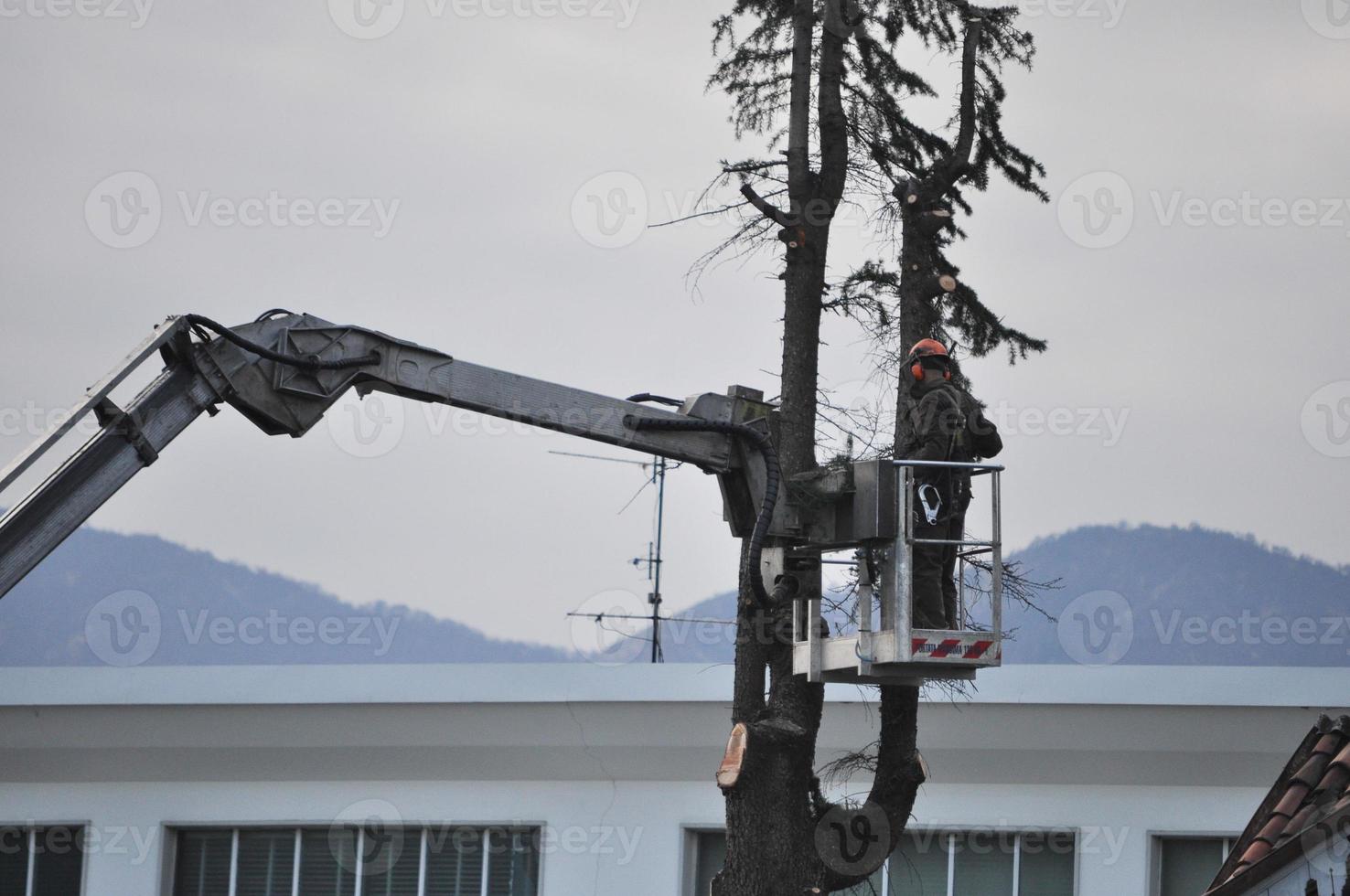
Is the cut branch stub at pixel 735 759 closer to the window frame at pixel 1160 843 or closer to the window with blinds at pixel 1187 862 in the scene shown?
the window frame at pixel 1160 843

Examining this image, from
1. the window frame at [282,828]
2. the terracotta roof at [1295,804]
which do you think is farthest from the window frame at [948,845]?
the terracotta roof at [1295,804]

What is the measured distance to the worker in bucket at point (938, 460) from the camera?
10781 mm

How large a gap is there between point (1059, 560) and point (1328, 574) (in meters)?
9.09

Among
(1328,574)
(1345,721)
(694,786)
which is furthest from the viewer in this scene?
(1328,574)

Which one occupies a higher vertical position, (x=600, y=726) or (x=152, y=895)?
(x=600, y=726)

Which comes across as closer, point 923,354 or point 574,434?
point 574,434

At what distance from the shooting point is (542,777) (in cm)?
2081

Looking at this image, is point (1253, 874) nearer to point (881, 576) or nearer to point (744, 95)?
point (881, 576)

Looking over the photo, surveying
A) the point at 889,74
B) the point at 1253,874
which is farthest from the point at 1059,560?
the point at 1253,874

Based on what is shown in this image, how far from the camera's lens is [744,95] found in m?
14.9

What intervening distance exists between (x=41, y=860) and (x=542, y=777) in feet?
22.1
